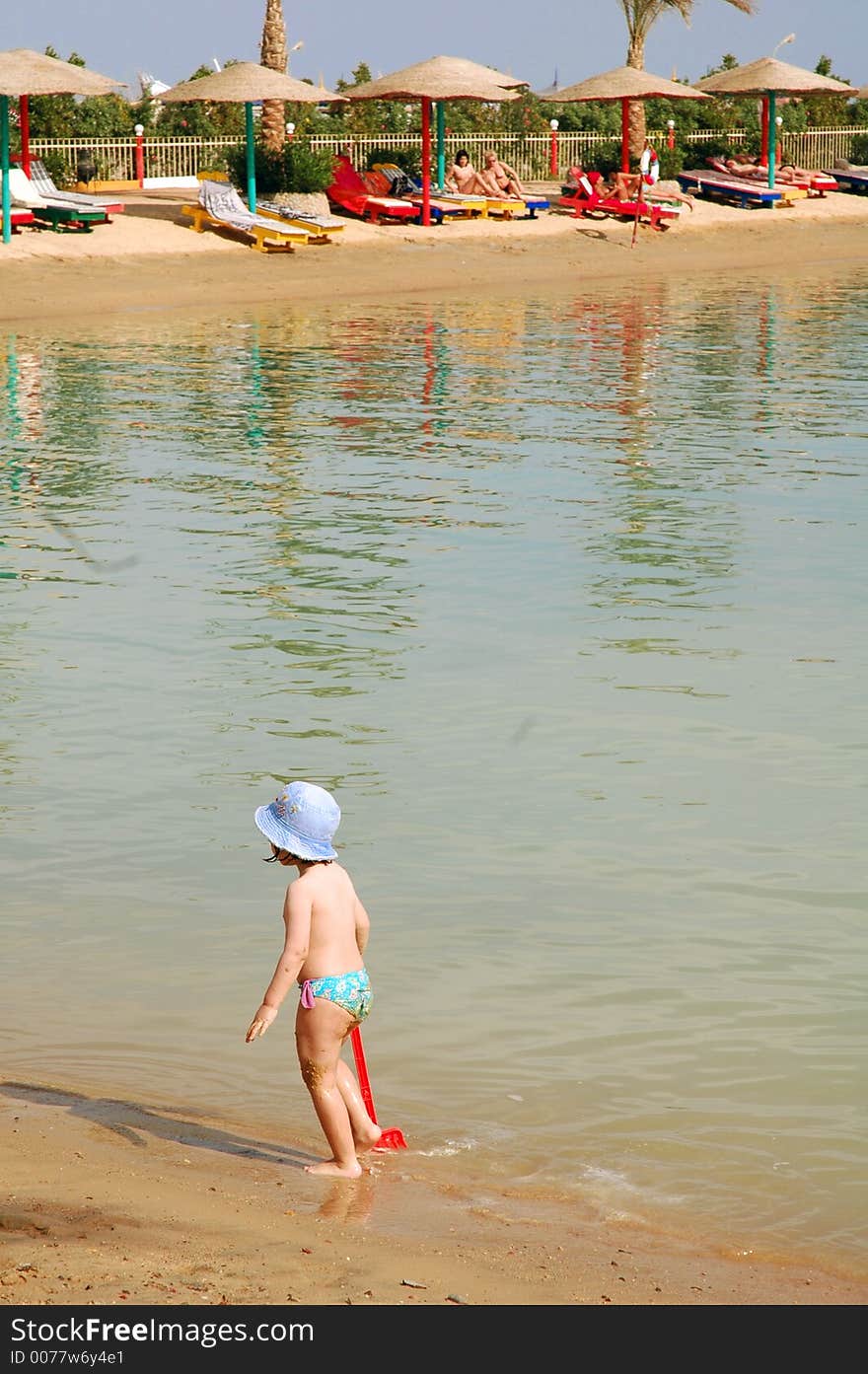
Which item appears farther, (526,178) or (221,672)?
(526,178)

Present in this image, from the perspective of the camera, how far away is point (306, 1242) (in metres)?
4.59

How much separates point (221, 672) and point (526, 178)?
1499 inches

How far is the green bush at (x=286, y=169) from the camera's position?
35.9 metres

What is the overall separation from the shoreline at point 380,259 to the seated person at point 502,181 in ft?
3.18

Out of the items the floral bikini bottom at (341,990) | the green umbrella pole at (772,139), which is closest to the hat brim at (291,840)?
the floral bikini bottom at (341,990)

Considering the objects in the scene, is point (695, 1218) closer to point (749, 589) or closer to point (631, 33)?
point (749, 589)

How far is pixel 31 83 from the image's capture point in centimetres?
3048

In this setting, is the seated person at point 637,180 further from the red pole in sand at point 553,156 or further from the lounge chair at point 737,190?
the red pole in sand at point 553,156

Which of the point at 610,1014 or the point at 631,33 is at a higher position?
the point at 631,33

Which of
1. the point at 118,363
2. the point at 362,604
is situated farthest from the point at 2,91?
the point at 362,604

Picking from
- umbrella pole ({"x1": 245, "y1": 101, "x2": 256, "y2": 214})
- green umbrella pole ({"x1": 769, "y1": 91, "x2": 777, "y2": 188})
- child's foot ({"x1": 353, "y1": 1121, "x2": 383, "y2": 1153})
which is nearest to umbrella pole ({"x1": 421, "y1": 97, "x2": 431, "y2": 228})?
umbrella pole ({"x1": 245, "y1": 101, "x2": 256, "y2": 214})

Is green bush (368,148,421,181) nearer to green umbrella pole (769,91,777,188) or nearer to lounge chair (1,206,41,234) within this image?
green umbrella pole (769,91,777,188)

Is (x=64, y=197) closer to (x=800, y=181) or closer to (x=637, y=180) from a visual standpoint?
(x=637, y=180)

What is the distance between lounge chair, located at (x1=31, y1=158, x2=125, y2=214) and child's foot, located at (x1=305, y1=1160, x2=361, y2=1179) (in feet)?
95.6
